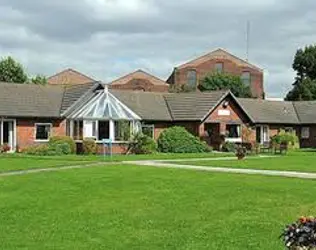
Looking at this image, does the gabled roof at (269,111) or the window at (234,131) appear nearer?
the window at (234,131)

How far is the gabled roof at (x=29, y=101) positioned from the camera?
4996 centimetres

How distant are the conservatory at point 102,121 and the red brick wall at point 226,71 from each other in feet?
191

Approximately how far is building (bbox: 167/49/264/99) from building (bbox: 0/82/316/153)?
45457 millimetres

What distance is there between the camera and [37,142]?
165 feet

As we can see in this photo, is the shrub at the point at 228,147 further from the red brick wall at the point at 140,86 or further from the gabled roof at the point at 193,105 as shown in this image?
the red brick wall at the point at 140,86

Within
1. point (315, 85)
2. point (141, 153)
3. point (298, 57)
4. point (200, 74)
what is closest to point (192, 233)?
point (141, 153)

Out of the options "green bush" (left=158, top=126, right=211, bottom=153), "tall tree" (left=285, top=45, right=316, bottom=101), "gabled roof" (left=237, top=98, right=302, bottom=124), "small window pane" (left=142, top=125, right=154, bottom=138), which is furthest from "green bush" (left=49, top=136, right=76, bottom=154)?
"tall tree" (left=285, top=45, right=316, bottom=101)

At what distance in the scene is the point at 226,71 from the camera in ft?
365

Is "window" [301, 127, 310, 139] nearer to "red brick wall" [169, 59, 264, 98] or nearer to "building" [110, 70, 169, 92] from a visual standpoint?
"building" [110, 70, 169, 92]

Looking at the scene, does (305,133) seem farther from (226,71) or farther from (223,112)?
(226,71)

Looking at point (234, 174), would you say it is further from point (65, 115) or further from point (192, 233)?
point (65, 115)

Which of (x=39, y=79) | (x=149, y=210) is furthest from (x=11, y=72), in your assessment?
(x=149, y=210)

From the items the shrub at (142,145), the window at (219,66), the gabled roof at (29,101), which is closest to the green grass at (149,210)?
the shrub at (142,145)

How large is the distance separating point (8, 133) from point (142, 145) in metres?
9.53
